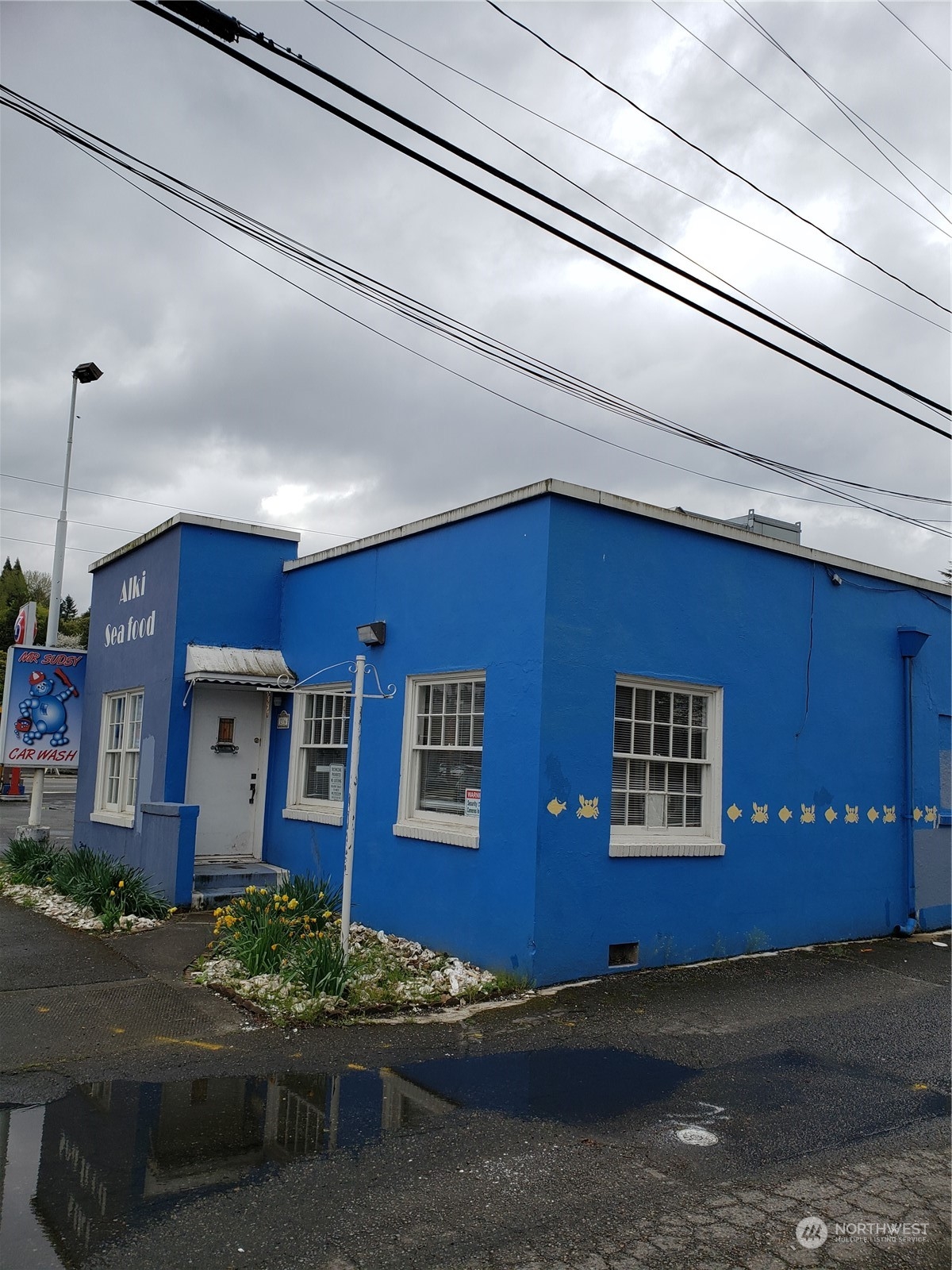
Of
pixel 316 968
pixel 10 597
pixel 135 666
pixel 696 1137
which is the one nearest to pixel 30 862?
pixel 135 666

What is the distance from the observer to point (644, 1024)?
24.2 feet

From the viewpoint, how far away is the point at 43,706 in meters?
14.9

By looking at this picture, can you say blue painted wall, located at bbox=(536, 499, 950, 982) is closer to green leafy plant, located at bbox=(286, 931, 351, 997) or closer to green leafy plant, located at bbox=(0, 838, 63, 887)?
green leafy plant, located at bbox=(286, 931, 351, 997)

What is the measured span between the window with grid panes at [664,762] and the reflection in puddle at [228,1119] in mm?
2947

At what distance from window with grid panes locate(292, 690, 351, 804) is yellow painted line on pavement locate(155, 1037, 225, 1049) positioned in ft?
15.7

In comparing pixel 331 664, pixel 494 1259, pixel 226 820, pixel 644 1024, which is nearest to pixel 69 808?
pixel 226 820

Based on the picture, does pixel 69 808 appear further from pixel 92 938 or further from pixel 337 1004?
pixel 337 1004

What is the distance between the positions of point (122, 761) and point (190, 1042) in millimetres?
7685

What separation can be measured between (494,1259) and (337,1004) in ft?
11.8

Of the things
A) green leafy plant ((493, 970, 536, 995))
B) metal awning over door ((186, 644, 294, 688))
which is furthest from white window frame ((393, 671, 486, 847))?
metal awning over door ((186, 644, 294, 688))

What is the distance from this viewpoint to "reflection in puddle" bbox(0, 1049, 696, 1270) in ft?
14.1

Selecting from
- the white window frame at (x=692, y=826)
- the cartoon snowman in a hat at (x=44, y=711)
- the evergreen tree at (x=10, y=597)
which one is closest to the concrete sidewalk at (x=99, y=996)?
the white window frame at (x=692, y=826)

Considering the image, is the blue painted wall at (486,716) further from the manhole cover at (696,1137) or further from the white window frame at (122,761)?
the manhole cover at (696,1137)

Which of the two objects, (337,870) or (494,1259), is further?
(337,870)
